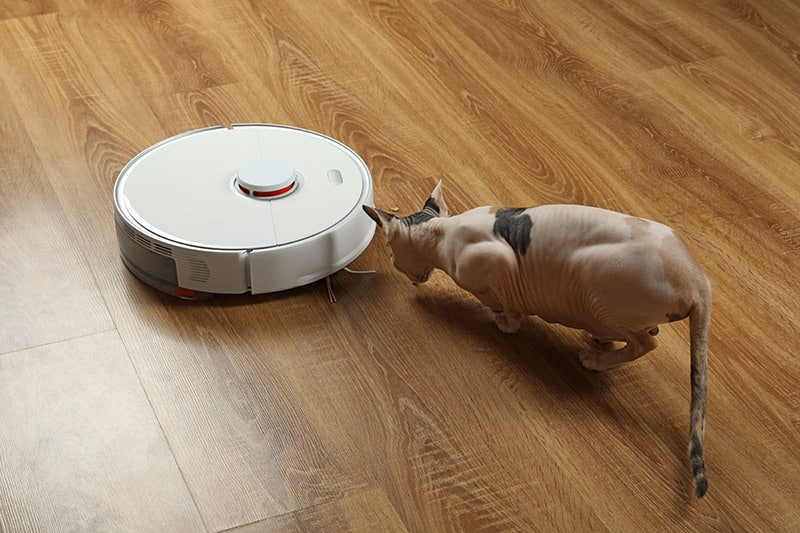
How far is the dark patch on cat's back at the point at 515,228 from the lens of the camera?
1305 millimetres

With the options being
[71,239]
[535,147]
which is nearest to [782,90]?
[535,147]

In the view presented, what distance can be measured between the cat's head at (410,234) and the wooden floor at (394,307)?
0.22ft

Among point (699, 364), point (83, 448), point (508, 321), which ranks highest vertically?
point (699, 364)

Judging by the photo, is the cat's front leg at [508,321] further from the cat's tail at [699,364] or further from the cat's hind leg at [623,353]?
the cat's tail at [699,364]

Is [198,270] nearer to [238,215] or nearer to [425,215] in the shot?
[238,215]

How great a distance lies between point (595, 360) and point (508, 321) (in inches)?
5.4

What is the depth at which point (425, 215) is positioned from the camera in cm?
143

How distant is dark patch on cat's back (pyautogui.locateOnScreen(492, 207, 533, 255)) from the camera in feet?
4.28

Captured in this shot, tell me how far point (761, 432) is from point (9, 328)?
1030mm

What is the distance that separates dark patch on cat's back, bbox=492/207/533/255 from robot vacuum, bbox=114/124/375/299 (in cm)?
26

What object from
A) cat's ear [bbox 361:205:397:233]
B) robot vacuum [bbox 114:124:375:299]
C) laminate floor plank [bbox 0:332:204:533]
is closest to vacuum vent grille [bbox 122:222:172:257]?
robot vacuum [bbox 114:124:375:299]

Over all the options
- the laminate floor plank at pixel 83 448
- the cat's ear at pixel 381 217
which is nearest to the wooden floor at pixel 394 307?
the laminate floor plank at pixel 83 448

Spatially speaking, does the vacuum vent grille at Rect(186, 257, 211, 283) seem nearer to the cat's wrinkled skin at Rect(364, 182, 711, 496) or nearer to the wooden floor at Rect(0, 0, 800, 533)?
the wooden floor at Rect(0, 0, 800, 533)

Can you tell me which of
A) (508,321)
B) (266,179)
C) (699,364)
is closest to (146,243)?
(266,179)
